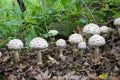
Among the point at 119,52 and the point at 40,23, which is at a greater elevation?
the point at 40,23

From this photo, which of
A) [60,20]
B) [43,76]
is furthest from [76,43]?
[60,20]

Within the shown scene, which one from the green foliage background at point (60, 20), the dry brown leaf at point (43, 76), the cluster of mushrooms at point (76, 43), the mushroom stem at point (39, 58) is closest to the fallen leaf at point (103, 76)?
the cluster of mushrooms at point (76, 43)

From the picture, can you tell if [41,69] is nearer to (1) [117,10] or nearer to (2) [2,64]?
(2) [2,64]

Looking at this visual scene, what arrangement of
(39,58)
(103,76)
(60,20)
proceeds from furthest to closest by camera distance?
(60,20)
(39,58)
(103,76)

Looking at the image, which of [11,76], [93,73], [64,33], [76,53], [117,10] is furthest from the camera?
[117,10]

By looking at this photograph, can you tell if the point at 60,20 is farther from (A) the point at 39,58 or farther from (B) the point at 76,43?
(A) the point at 39,58

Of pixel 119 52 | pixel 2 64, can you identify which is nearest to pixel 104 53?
pixel 119 52

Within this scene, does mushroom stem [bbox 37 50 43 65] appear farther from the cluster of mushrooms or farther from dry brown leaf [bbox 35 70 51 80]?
dry brown leaf [bbox 35 70 51 80]

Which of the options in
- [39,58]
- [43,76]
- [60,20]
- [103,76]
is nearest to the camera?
[103,76]
